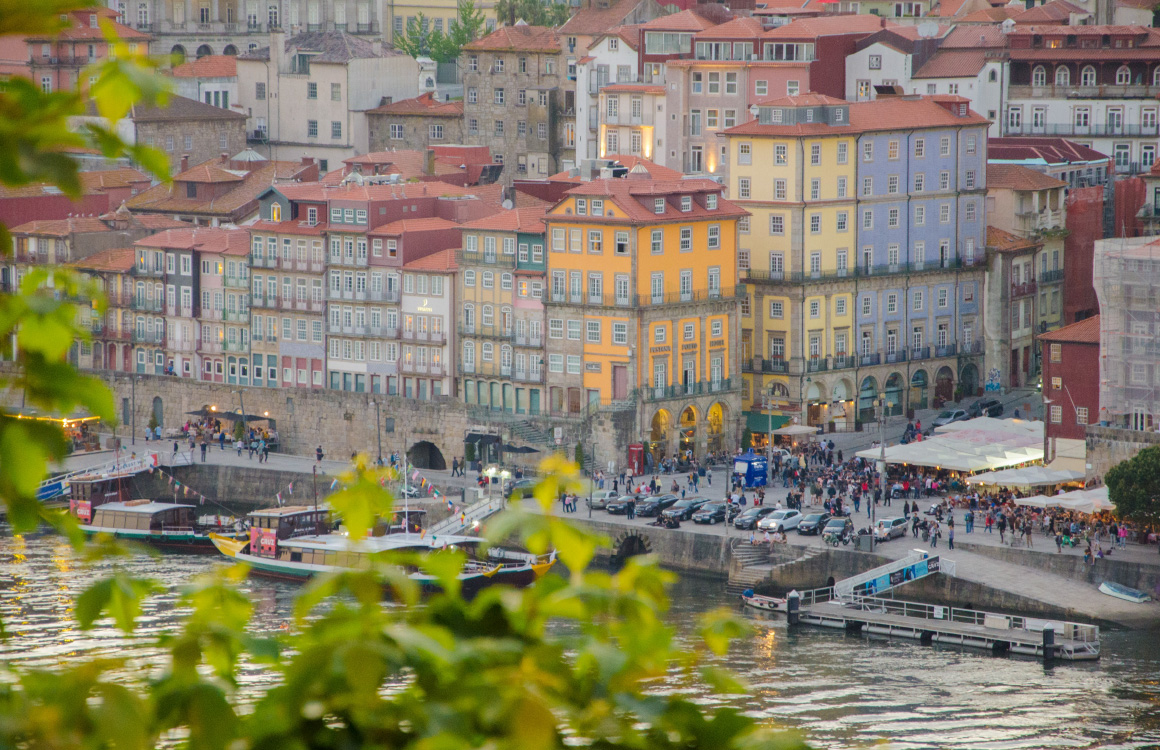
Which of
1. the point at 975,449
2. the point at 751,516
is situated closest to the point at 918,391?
the point at 975,449

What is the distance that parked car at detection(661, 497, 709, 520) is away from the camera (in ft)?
213

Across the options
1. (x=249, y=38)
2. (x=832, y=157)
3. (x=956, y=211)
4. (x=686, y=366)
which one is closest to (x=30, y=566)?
(x=686, y=366)

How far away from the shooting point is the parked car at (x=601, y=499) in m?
66.9

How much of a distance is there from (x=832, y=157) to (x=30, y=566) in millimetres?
32898

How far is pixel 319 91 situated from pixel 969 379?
127 ft

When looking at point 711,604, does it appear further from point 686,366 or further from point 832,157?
point 832,157

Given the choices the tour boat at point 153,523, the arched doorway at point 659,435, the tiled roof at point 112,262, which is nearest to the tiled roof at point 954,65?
the arched doorway at point 659,435

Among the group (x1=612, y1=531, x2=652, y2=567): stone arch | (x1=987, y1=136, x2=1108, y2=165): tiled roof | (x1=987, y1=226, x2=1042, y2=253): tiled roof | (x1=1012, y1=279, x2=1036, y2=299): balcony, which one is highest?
(x1=987, y1=136, x2=1108, y2=165): tiled roof

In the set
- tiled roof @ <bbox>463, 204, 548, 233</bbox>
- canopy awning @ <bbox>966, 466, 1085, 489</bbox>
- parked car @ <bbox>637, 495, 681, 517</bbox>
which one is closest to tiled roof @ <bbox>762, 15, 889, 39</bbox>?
tiled roof @ <bbox>463, 204, 548, 233</bbox>

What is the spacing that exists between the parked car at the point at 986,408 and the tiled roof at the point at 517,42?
33.1 metres

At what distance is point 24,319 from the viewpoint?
5590mm

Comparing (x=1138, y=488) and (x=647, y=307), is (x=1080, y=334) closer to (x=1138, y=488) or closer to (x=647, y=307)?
(x=1138, y=488)

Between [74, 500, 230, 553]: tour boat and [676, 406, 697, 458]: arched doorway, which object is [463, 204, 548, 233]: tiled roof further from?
[74, 500, 230, 553]: tour boat

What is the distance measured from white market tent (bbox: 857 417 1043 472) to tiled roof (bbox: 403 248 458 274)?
17719 millimetres
